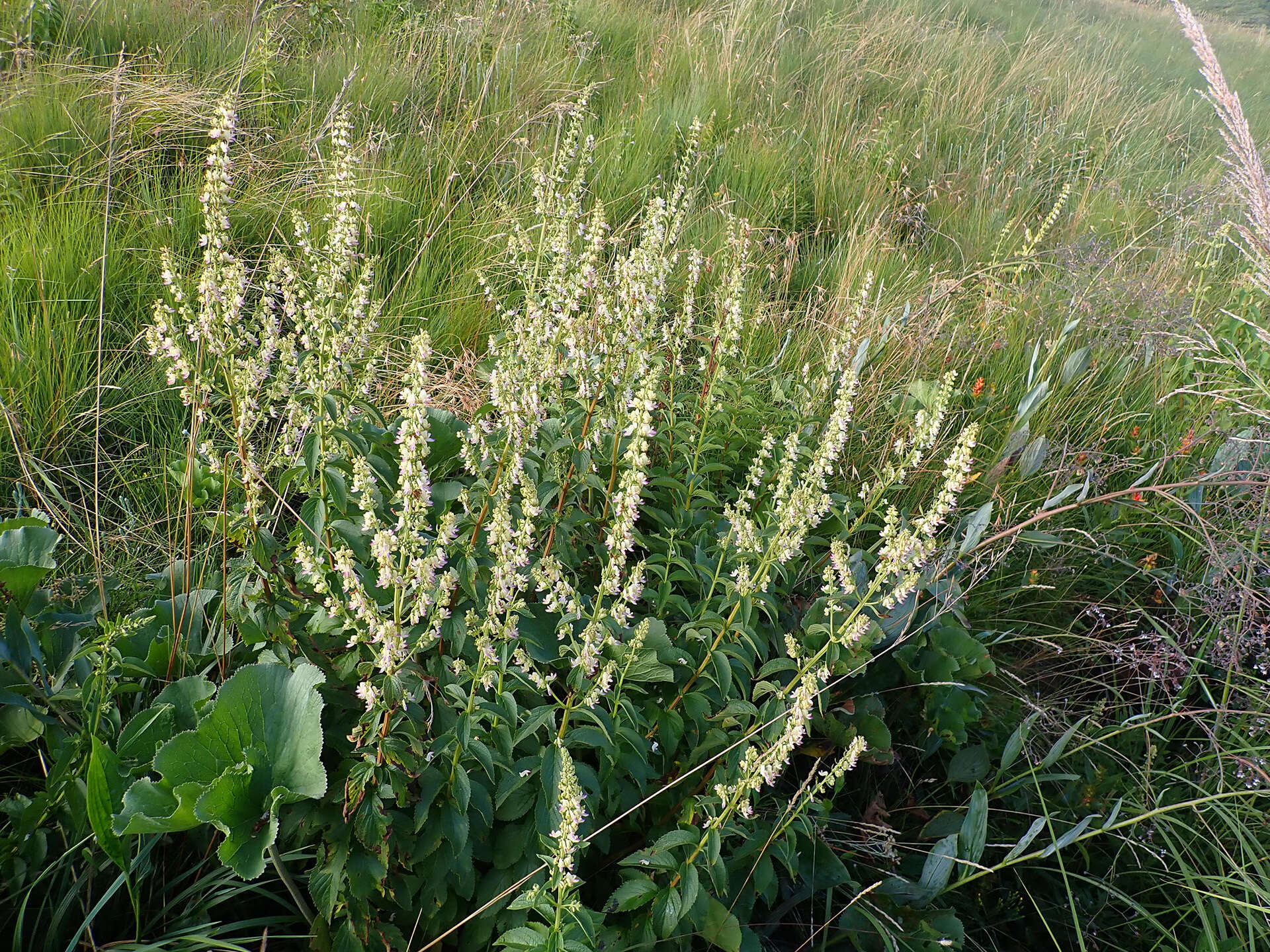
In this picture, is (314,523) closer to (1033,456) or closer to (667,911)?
(667,911)

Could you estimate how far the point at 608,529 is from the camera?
→ 238cm

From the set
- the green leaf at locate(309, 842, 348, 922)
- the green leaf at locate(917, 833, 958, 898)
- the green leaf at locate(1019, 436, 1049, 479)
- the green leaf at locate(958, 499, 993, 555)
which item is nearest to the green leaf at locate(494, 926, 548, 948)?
the green leaf at locate(309, 842, 348, 922)

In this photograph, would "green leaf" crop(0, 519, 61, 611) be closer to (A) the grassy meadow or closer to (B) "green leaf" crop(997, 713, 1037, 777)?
(A) the grassy meadow

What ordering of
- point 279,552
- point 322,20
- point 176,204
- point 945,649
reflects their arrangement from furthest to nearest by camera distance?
point 322,20 < point 176,204 < point 945,649 < point 279,552

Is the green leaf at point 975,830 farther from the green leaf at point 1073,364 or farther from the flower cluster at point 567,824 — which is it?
the green leaf at point 1073,364

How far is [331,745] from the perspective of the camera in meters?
1.86

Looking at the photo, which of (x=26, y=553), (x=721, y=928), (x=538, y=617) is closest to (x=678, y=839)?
(x=721, y=928)

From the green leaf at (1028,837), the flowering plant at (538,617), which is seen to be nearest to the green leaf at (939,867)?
the green leaf at (1028,837)

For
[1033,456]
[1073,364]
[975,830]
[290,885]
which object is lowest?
[975,830]

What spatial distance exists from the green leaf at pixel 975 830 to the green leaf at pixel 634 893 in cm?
92

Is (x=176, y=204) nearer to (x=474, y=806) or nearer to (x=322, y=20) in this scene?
(x=322, y=20)

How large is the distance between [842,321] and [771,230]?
1.19 metres

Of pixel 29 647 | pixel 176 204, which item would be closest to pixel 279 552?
pixel 29 647

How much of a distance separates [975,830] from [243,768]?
5.66 ft
